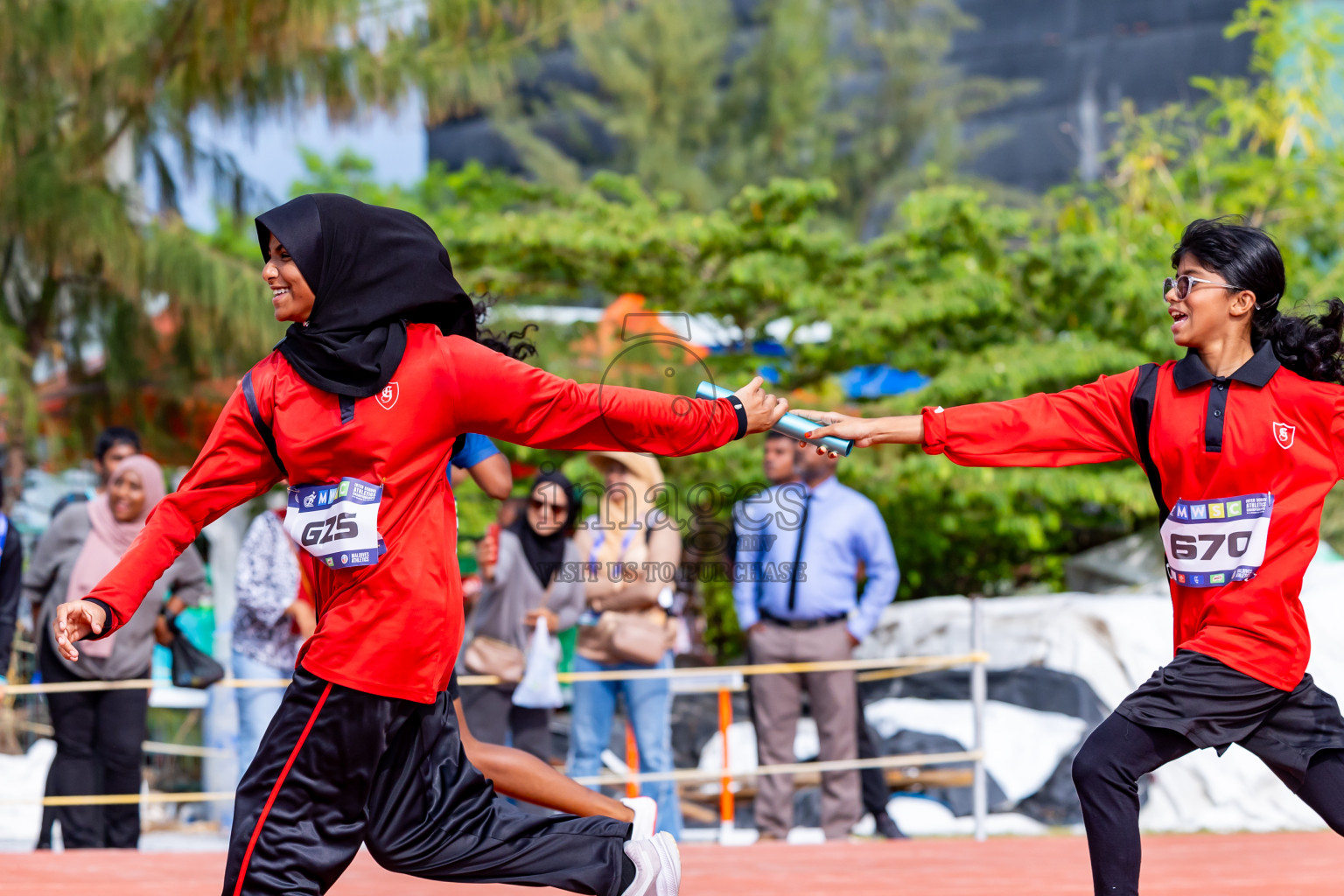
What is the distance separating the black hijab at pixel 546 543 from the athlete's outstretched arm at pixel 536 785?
117 inches

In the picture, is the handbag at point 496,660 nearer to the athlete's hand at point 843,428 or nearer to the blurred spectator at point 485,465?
the blurred spectator at point 485,465

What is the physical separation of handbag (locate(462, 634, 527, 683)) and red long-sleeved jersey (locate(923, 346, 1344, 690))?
3521mm

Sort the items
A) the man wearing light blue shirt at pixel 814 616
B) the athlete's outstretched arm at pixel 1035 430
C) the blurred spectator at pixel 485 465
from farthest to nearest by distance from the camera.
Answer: the man wearing light blue shirt at pixel 814 616 < the blurred spectator at pixel 485 465 < the athlete's outstretched arm at pixel 1035 430

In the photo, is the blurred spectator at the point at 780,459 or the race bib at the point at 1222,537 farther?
the blurred spectator at the point at 780,459

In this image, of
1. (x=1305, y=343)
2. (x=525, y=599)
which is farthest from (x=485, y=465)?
(x=525, y=599)

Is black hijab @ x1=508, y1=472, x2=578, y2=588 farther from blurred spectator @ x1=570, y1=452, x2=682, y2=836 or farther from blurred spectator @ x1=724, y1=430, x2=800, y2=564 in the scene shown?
blurred spectator @ x1=724, y1=430, x2=800, y2=564

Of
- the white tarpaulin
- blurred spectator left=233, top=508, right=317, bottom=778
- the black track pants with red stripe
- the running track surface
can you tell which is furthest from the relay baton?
the white tarpaulin

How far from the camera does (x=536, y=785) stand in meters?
3.65

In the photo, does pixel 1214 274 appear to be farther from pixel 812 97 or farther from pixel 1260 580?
pixel 812 97

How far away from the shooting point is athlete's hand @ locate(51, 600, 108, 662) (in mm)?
3027

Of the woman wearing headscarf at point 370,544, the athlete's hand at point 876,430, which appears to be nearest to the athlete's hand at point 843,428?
the athlete's hand at point 876,430

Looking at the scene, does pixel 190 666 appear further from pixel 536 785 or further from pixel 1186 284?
pixel 1186 284

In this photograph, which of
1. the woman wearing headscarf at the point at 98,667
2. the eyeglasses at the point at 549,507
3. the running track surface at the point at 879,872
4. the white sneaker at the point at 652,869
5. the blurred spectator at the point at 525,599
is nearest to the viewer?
the white sneaker at the point at 652,869

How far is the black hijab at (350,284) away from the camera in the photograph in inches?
120
